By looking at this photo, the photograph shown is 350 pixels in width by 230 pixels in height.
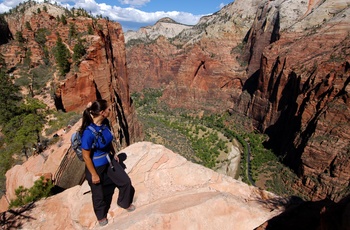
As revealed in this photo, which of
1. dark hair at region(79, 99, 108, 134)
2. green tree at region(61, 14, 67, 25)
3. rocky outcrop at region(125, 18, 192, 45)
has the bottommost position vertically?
dark hair at region(79, 99, 108, 134)

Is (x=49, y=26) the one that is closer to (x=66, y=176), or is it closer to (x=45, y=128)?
(x=45, y=128)

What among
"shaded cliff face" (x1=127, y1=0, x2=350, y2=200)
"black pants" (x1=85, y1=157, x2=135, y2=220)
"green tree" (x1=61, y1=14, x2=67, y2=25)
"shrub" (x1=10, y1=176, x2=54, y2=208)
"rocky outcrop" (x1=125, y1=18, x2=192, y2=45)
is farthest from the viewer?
"rocky outcrop" (x1=125, y1=18, x2=192, y2=45)

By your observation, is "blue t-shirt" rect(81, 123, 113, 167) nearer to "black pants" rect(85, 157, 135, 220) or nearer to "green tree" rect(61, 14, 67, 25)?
"black pants" rect(85, 157, 135, 220)

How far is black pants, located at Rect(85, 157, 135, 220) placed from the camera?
17.1ft

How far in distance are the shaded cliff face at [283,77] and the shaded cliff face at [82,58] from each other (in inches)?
1005

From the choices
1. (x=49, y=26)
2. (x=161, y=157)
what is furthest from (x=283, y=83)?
(x=161, y=157)

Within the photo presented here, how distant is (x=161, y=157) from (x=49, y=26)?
2730cm

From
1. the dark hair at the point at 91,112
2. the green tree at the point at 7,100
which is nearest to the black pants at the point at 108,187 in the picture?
the dark hair at the point at 91,112

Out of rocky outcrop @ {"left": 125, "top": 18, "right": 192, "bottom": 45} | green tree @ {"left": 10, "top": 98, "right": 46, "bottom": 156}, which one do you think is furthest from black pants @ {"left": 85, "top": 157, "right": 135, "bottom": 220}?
rocky outcrop @ {"left": 125, "top": 18, "right": 192, "bottom": 45}

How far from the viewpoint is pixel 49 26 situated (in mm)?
27672

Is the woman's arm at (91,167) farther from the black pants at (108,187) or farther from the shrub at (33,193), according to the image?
the shrub at (33,193)

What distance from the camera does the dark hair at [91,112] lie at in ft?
15.7

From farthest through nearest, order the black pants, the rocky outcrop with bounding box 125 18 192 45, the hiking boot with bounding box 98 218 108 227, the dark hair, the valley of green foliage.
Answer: the rocky outcrop with bounding box 125 18 192 45 → the valley of green foliage → the hiking boot with bounding box 98 218 108 227 → the black pants → the dark hair

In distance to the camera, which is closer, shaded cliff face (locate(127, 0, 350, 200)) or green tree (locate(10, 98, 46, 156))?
green tree (locate(10, 98, 46, 156))
